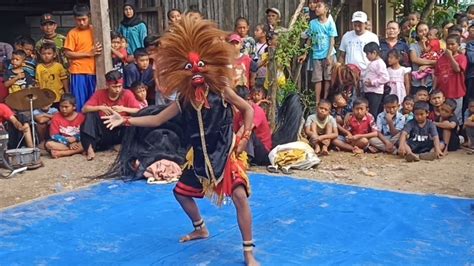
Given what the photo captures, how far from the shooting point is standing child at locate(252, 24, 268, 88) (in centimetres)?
815

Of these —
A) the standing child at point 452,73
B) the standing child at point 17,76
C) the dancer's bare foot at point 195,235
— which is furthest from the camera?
the standing child at point 17,76

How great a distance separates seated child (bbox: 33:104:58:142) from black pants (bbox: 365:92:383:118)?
398 cm

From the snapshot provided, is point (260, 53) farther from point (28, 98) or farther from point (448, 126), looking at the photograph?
point (28, 98)

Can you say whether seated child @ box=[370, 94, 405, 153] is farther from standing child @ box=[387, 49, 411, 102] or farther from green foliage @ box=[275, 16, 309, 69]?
green foliage @ box=[275, 16, 309, 69]

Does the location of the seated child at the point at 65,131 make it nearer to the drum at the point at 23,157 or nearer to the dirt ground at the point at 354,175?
the dirt ground at the point at 354,175

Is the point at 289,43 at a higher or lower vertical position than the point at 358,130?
higher

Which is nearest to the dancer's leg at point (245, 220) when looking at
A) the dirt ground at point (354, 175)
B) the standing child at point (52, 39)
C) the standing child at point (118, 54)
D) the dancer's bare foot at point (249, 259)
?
the dancer's bare foot at point (249, 259)

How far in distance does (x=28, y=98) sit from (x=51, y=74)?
1.01 metres

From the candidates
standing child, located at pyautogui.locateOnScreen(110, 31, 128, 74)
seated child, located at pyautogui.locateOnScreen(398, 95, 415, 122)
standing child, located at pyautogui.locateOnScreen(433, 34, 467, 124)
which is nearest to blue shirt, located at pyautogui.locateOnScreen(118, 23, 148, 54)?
standing child, located at pyautogui.locateOnScreen(110, 31, 128, 74)

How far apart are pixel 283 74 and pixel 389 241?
13.4ft

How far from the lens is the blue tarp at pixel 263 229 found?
419 centimetres

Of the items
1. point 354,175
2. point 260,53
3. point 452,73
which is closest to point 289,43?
point 260,53

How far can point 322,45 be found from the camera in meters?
8.27

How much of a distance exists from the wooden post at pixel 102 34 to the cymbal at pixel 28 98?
28.4 inches
